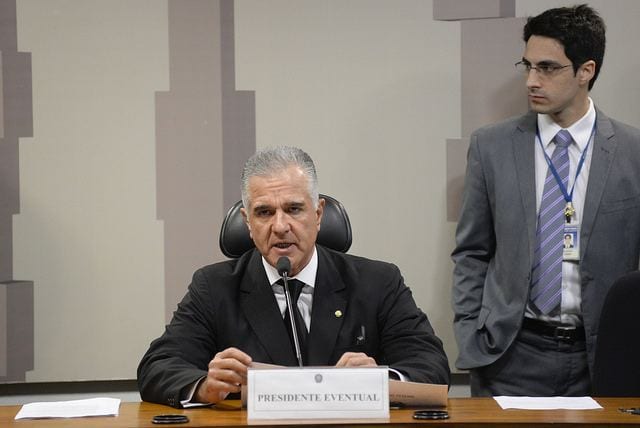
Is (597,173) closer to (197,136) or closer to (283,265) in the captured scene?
(283,265)

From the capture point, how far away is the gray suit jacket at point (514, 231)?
3154mm

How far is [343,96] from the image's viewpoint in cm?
368

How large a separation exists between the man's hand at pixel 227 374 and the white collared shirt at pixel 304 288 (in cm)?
49

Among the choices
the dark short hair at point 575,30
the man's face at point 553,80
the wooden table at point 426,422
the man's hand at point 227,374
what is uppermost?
the dark short hair at point 575,30

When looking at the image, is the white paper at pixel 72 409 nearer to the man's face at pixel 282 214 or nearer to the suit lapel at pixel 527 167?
the man's face at pixel 282 214

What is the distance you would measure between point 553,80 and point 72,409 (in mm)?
1872

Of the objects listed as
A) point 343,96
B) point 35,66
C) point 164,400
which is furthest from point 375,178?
point 164,400

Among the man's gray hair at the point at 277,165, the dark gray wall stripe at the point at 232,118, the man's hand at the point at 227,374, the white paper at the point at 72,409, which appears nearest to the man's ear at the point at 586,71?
the man's gray hair at the point at 277,165

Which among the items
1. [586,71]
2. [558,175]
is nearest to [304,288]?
[558,175]

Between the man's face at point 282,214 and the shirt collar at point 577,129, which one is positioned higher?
the shirt collar at point 577,129

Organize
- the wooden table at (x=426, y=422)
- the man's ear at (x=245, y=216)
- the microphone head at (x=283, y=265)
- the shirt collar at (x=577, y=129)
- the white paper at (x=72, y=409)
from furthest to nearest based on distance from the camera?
the shirt collar at (x=577, y=129) < the man's ear at (x=245, y=216) < the microphone head at (x=283, y=265) < the white paper at (x=72, y=409) < the wooden table at (x=426, y=422)

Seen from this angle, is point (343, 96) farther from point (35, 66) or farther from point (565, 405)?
point (565, 405)

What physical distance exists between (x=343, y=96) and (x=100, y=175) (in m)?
0.95

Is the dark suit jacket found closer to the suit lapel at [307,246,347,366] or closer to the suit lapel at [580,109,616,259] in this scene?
the suit lapel at [307,246,347,366]
